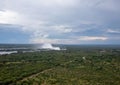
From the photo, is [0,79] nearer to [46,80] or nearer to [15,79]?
[15,79]

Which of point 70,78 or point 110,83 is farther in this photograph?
point 70,78

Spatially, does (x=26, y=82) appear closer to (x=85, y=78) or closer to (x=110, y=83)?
(x=85, y=78)

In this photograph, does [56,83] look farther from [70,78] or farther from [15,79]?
[15,79]

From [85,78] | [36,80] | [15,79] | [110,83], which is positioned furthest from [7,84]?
[110,83]

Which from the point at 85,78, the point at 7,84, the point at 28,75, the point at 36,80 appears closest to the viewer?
the point at 7,84

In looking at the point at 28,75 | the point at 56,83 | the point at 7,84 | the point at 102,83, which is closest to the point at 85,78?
the point at 102,83

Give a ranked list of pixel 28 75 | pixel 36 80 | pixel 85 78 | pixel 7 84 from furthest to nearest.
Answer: pixel 28 75, pixel 85 78, pixel 36 80, pixel 7 84

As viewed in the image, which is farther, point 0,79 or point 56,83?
point 0,79
